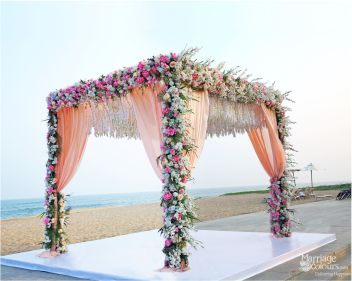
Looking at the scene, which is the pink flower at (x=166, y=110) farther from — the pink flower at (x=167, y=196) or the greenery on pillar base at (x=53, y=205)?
the greenery on pillar base at (x=53, y=205)

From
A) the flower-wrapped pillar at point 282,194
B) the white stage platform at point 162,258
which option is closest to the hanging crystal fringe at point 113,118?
the white stage platform at point 162,258

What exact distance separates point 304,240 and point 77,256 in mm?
4128

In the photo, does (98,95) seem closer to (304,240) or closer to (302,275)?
(302,275)

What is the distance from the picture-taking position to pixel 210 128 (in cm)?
800

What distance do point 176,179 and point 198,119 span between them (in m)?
1.03

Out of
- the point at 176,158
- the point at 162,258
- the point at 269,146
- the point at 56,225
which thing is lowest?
the point at 162,258

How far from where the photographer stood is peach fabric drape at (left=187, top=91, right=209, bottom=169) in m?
5.63

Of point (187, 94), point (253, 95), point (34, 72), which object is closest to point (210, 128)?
point (253, 95)

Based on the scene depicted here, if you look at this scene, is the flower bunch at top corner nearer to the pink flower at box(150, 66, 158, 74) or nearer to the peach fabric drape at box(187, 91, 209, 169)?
the pink flower at box(150, 66, 158, 74)

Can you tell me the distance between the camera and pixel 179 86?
5379 millimetres

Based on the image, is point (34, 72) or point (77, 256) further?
point (34, 72)

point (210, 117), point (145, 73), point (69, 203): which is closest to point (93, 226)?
point (210, 117)

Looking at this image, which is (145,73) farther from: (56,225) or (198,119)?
(56,225)

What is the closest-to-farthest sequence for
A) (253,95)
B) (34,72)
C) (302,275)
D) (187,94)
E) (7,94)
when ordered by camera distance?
(302,275)
(187,94)
(253,95)
(34,72)
(7,94)
